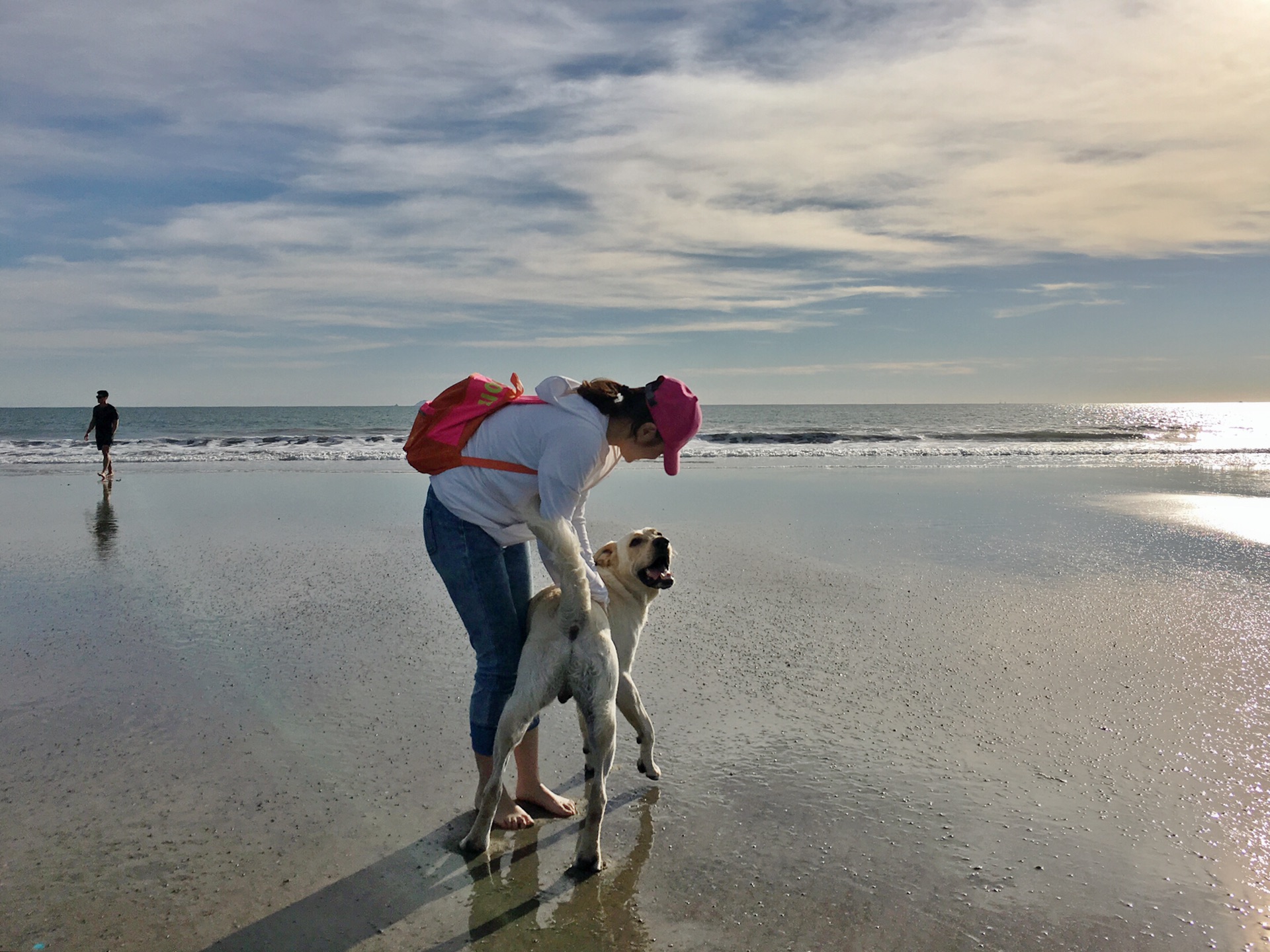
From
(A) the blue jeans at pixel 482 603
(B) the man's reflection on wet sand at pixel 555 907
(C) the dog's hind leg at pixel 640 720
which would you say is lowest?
(B) the man's reflection on wet sand at pixel 555 907

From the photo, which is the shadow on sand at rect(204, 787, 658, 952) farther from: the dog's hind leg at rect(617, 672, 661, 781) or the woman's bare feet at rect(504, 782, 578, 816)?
the dog's hind leg at rect(617, 672, 661, 781)

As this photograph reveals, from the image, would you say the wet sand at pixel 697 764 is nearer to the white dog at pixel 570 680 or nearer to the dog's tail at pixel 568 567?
the white dog at pixel 570 680

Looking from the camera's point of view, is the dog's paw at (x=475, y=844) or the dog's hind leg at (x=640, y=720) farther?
the dog's hind leg at (x=640, y=720)

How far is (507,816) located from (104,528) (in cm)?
891

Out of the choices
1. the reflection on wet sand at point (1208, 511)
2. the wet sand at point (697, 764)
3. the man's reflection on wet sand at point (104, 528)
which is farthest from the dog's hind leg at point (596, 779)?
the reflection on wet sand at point (1208, 511)

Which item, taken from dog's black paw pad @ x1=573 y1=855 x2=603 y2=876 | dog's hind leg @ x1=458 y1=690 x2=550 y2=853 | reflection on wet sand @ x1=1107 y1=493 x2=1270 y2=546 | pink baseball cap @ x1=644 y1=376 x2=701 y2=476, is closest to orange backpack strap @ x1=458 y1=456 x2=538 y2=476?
pink baseball cap @ x1=644 y1=376 x2=701 y2=476

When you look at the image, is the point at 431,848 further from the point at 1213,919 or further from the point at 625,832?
the point at 1213,919

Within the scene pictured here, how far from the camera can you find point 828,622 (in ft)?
20.5

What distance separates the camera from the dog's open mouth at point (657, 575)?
3734 millimetres

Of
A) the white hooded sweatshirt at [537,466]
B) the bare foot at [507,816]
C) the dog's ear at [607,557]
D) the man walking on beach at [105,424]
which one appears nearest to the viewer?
the white hooded sweatshirt at [537,466]

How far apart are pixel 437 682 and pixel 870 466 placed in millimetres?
15740

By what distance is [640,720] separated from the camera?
3.80m

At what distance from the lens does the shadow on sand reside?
2686 millimetres

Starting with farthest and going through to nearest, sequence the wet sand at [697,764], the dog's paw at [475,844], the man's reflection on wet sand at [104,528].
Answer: the man's reflection on wet sand at [104,528] → the dog's paw at [475,844] → the wet sand at [697,764]
